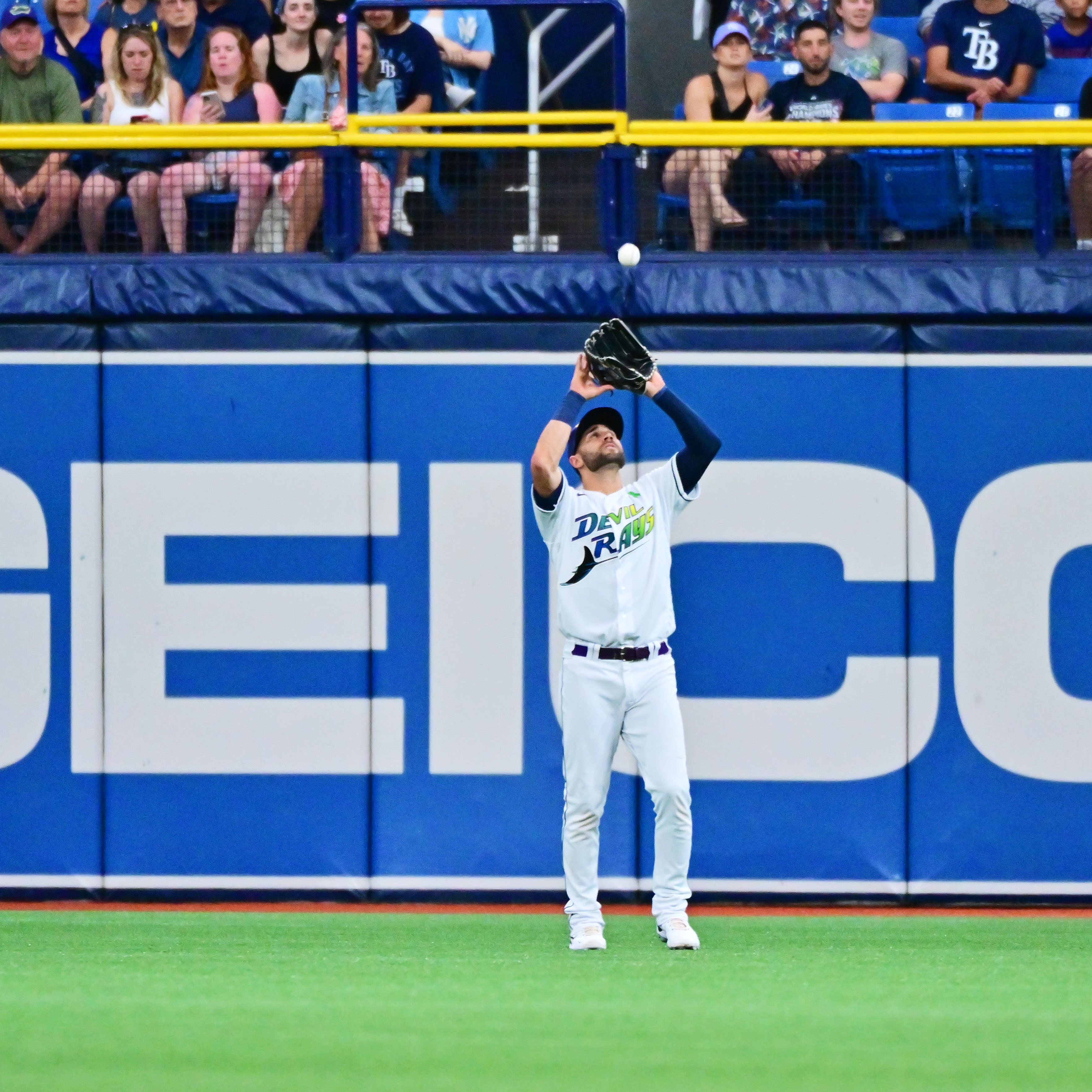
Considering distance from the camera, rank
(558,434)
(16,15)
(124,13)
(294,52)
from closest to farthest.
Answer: (558,434) < (16,15) < (294,52) < (124,13)

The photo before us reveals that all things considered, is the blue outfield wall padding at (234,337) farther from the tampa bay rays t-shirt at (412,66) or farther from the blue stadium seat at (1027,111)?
the blue stadium seat at (1027,111)

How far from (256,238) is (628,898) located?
3368 millimetres

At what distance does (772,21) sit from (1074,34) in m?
1.68

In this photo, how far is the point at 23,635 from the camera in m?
7.21

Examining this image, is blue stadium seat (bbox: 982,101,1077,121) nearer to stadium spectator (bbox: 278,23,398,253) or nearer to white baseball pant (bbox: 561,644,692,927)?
stadium spectator (bbox: 278,23,398,253)

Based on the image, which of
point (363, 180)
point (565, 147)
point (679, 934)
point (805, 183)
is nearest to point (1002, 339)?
Result: point (805, 183)

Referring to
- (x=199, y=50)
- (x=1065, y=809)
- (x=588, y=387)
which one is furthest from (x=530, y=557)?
(x=199, y=50)

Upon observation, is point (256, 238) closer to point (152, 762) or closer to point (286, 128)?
point (286, 128)

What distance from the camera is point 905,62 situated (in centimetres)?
859

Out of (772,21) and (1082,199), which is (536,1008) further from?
(772,21)

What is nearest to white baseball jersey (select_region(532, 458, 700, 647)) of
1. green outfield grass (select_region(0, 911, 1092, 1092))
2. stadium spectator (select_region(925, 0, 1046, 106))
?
green outfield grass (select_region(0, 911, 1092, 1092))

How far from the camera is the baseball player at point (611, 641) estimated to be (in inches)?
228

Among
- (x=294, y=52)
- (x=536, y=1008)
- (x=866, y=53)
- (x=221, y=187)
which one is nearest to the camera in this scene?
(x=536, y=1008)

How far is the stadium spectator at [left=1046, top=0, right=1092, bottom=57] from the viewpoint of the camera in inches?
345
